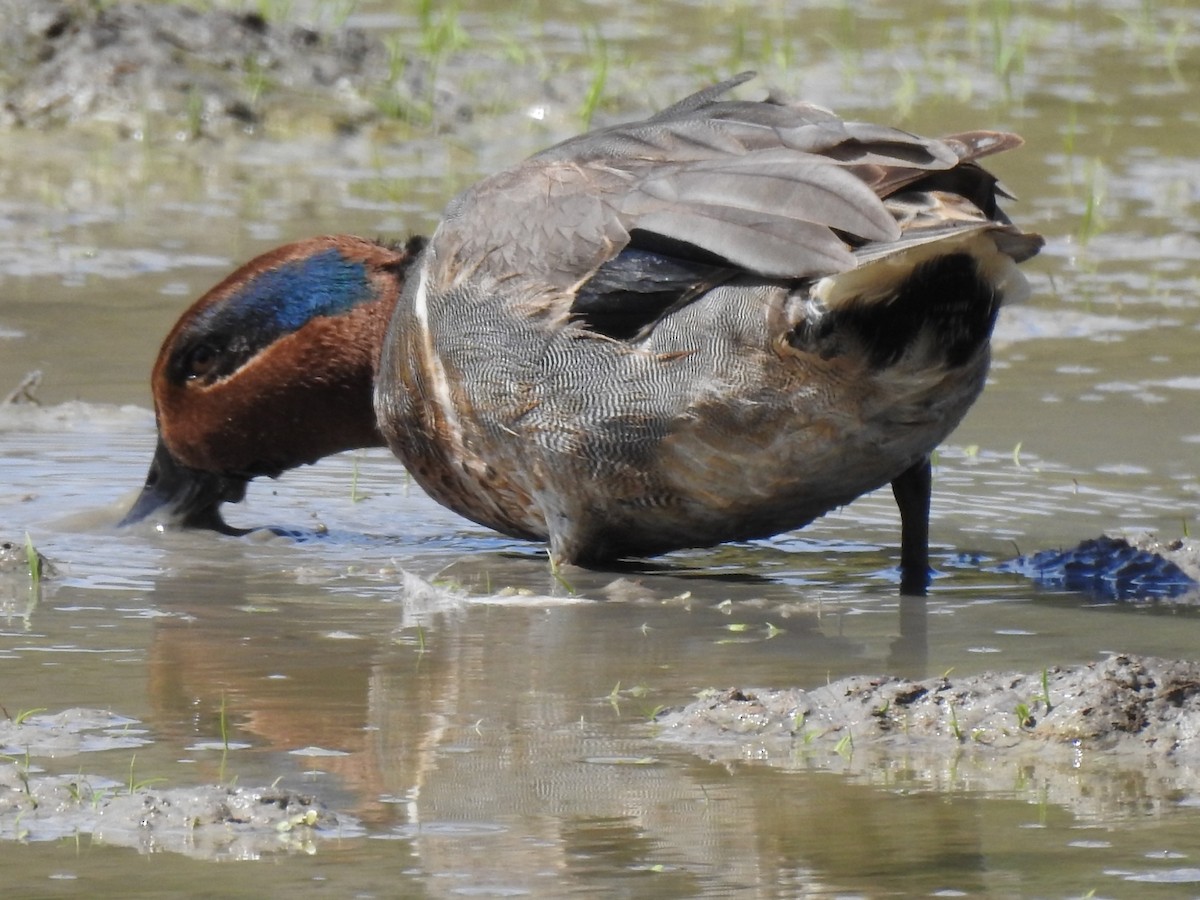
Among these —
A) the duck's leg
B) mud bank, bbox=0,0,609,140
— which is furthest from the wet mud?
the duck's leg

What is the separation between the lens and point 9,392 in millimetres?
6812

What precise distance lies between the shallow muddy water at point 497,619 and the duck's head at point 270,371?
0.19 meters

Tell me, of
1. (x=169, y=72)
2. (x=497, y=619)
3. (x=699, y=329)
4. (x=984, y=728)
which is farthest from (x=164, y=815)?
(x=169, y=72)

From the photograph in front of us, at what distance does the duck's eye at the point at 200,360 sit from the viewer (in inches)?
220

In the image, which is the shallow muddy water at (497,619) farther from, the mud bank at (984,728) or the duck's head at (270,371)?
the duck's head at (270,371)

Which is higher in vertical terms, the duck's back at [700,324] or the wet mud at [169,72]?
the wet mud at [169,72]

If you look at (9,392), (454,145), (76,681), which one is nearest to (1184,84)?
(454,145)

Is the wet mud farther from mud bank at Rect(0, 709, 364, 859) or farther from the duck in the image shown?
mud bank at Rect(0, 709, 364, 859)

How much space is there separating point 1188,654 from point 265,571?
2028mm

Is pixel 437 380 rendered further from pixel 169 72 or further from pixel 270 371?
pixel 169 72

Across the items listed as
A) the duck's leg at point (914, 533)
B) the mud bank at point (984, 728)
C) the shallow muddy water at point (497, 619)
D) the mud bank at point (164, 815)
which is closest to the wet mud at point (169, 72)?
the shallow muddy water at point (497, 619)

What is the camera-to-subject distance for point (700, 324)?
4539mm

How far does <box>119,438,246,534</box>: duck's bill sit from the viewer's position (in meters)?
5.57

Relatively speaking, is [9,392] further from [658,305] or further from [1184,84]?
[1184,84]
